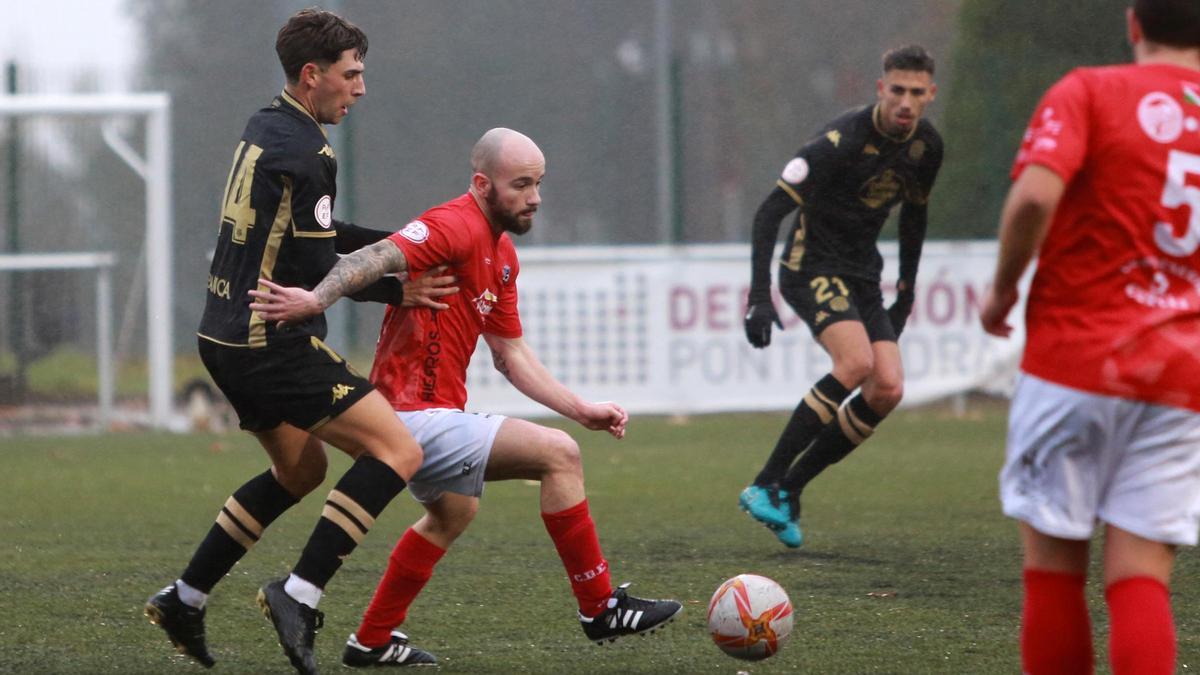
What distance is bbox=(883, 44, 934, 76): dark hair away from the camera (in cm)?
681

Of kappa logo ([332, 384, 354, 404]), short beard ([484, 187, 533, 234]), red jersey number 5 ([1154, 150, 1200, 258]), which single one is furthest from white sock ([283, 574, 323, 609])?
red jersey number 5 ([1154, 150, 1200, 258])

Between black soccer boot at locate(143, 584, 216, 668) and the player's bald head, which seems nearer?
black soccer boot at locate(143, 584, 216, 668)

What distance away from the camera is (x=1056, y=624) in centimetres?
333

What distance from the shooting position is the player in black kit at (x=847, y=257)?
6.89m

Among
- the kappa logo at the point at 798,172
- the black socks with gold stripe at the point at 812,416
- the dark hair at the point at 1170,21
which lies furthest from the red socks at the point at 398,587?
the kappa logo at the point at 798,172

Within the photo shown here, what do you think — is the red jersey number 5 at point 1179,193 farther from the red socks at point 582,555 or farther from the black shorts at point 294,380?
the black shorts at point 294,380

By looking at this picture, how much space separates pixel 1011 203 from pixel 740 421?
386 inches

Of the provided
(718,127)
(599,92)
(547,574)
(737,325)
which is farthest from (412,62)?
(547,574)

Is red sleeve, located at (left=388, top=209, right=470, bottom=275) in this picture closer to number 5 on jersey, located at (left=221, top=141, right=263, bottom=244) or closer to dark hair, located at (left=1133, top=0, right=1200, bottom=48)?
number 5 on jersey, located at (left=221, top=141, right=263, bottom=244)

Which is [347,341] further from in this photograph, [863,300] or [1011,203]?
[1011,203]

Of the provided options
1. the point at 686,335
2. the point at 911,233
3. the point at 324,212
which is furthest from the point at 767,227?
the point at 686,335

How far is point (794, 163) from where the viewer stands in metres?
7.14

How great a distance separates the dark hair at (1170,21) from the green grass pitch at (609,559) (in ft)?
6.05

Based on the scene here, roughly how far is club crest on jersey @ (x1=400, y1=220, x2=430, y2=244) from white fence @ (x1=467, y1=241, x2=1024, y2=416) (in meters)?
8.40
